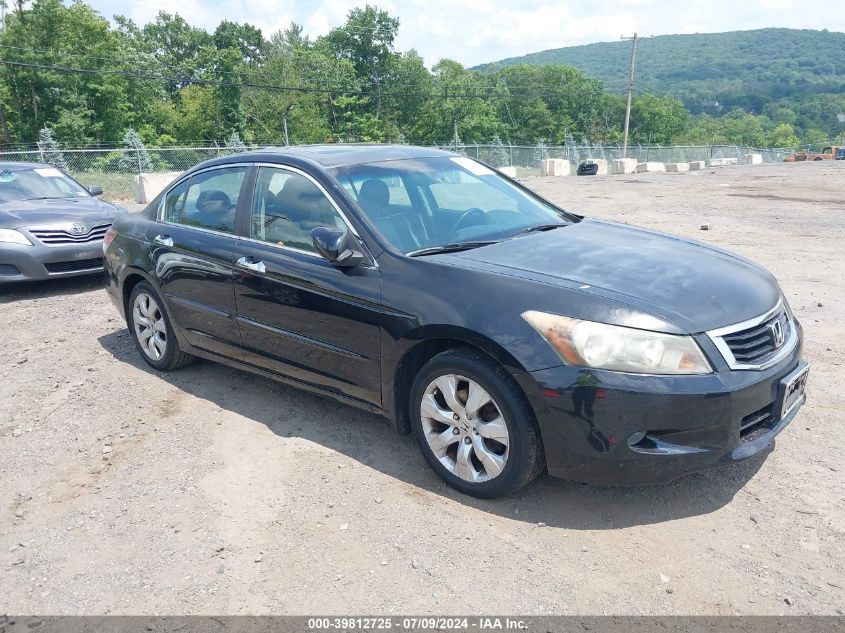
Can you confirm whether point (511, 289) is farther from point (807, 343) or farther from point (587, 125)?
point (587, 125)

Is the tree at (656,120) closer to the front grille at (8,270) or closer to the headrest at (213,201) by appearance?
the front grille at (8,270)

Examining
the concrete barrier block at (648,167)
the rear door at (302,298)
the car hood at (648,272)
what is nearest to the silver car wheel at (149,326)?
the rear door at (302,298)

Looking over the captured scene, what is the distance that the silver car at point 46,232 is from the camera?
311 inches

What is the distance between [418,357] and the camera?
11.7 feet

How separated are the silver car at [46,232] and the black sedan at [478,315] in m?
3.72

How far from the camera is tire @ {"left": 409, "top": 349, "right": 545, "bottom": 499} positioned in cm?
313

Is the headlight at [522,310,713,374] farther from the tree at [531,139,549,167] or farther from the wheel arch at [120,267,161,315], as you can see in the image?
the tree at [531,139,549,167]

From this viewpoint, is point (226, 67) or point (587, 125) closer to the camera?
point (226, 67)

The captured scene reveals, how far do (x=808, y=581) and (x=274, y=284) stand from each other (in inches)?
121

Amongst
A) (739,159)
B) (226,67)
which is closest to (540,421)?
(739,159)

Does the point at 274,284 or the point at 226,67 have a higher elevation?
the point at 226,67

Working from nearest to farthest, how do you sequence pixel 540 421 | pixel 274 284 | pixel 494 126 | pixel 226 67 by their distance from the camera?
pixel 540 421 → pixel 274 284 → pixel 226 67 → pixel 494 126

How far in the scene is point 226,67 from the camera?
67.8m

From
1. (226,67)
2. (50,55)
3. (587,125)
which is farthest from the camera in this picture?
(587,125)
